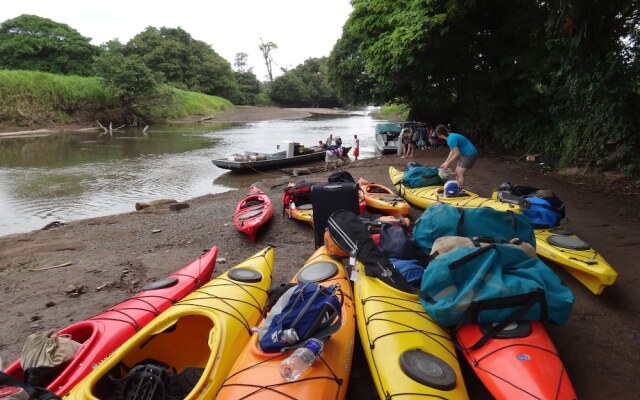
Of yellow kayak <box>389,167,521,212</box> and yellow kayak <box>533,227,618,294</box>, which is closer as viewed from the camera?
yellow kayak <box>533,227,618,294</box>

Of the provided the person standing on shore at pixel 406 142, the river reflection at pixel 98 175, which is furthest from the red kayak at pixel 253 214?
the person standing on shore at pixel 406 142

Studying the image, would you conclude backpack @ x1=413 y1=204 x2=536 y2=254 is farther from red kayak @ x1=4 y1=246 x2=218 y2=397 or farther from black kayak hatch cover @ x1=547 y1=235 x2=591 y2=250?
red kayak @ x1=4 y1=246 x2=218 y2=397

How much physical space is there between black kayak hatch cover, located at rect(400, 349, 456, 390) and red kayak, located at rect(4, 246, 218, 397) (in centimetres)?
222

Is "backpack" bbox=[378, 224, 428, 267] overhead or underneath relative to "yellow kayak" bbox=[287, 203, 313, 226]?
overhead

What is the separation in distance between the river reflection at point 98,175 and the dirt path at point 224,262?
6.42 feet

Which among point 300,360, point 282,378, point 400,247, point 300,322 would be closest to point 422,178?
point 400,247

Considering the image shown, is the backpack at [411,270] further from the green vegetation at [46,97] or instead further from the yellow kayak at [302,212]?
the green vegetation at [46,97]

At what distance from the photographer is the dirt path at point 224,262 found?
297 cm

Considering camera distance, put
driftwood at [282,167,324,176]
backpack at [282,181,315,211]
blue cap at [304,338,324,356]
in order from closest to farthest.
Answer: blue cap at [304,338,324,356] → backpack at [282,181,315,211] → driftwood at [282,167,324,176]

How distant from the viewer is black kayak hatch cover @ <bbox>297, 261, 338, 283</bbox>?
146 inches

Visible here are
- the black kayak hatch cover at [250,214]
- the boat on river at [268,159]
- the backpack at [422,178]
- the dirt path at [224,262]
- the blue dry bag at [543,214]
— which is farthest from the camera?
the boat on river at [268,159]

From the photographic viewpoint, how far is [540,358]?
246 cm

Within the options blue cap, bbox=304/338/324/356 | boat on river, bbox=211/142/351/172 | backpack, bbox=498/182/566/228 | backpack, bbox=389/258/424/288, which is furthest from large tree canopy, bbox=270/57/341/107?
blue cap, bbox=304/338/324/356

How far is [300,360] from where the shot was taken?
2.35 metres
